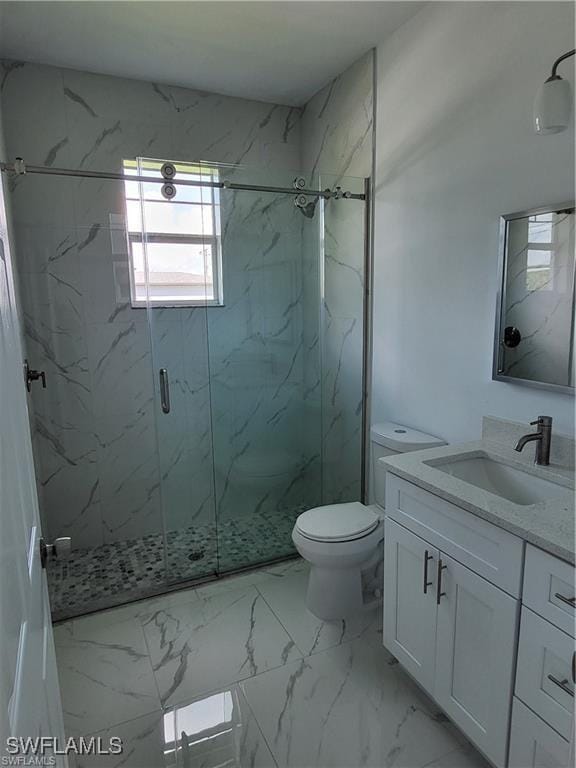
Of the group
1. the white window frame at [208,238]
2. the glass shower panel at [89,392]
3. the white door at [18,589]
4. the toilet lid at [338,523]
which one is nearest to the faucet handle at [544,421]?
the toilet lid at [338,523]

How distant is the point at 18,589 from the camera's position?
0.83 m

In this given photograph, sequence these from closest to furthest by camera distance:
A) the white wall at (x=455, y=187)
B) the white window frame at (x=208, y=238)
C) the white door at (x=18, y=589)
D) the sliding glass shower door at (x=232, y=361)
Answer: the white door at (x=18, y=589) → the white wall at (x=455, y=187) → the white window frame at (x=208, y=238) → the sliding glass shower door at (x=232, y=361)

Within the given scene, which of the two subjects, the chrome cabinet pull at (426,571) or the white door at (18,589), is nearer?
the white door at (18,589)

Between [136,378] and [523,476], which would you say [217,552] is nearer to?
[136,378]

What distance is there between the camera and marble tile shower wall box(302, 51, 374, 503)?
2637 mm

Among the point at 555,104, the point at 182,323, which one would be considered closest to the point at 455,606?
the point at 555,104

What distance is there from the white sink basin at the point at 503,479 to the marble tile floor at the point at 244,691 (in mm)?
Result: 830

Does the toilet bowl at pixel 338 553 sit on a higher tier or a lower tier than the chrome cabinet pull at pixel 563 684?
lower

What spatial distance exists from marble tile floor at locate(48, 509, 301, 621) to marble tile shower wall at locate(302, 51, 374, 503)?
0.48 m

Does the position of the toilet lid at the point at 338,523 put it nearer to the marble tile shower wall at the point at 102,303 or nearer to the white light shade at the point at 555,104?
the marble tile shower wall at the point at 102,303

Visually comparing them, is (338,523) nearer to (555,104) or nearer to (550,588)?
(550,588)

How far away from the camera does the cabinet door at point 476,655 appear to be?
1327mm

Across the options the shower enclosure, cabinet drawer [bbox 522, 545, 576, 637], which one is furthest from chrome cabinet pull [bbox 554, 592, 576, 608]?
the shower enclosure

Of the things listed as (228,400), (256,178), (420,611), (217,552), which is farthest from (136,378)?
(420,611)
